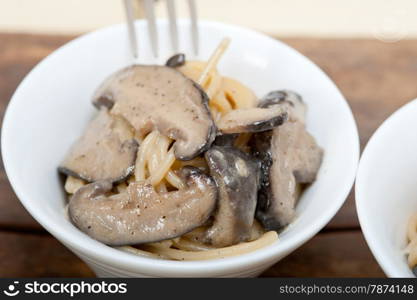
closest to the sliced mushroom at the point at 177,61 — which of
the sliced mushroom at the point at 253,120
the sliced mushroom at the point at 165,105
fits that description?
the sliced mushroom at the point at 165,105

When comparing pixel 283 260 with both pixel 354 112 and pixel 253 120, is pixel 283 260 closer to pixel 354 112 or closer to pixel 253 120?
pixel 253 120

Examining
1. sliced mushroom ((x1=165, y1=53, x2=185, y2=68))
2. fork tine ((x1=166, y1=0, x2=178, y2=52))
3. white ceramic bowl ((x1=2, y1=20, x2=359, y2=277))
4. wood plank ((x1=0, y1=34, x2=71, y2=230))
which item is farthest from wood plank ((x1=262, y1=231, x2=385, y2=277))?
wood plank ((x1=0, y1=34, x2=71, y2=230))

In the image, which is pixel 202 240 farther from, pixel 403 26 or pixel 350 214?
pixel 403 26

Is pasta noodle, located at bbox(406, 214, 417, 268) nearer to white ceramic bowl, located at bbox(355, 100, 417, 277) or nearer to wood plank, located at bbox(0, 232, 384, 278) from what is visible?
white ceramic bowl, located at bbox(355, 100, 417, 277)

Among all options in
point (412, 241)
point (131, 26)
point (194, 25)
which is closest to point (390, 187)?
point (412, 241)

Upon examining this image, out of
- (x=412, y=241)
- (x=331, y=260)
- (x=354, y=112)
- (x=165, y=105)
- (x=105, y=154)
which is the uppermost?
(x=165, y=105)

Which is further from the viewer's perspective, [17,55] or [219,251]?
[17,55]
